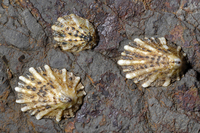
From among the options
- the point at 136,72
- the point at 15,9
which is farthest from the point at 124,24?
the point at 15,9

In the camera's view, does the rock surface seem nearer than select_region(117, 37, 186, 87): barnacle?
No

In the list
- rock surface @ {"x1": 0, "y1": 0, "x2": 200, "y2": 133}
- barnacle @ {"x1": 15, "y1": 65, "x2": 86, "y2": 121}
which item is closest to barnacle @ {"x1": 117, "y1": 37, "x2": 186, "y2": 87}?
rock surface @ {"x1": 0, "y1": 0, "x2": 200, "y2": 133}

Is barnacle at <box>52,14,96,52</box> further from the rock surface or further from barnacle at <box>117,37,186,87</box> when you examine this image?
barnacle at <box>117,37,186,87</box>

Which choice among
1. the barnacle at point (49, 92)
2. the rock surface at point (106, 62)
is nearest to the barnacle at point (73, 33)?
the rock surface at point (106, 62)

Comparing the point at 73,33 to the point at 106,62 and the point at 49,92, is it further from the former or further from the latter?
the point at 49,92

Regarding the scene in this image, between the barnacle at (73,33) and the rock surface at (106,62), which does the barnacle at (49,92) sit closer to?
the rock surface at (106,62)

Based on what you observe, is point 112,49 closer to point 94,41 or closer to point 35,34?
point 94,41
